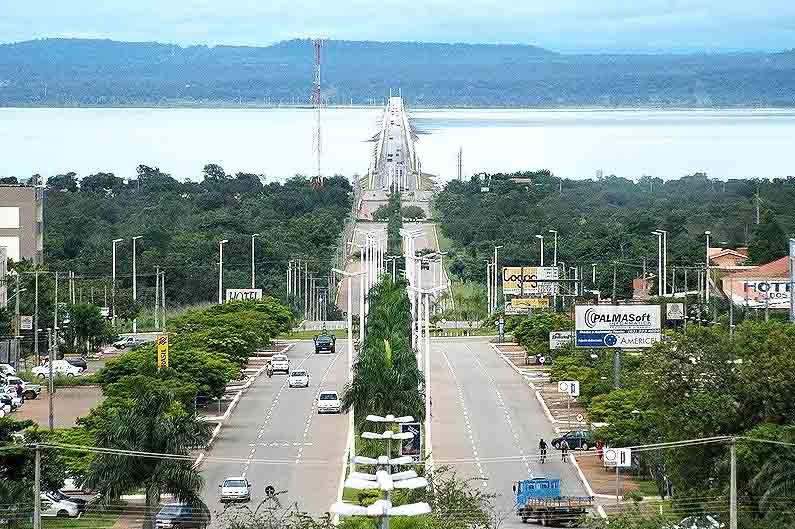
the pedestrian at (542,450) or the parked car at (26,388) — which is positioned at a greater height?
the parked car at (26,388)

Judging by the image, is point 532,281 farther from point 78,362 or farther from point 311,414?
point 311,414

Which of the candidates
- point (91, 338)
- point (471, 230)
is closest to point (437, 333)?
point (91, 338)

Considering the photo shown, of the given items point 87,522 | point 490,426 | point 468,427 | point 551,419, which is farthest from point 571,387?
point 87,522

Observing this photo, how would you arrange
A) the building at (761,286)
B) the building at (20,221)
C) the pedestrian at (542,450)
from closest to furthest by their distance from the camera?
1. the pedestrian at (542,450)
2. the building at (761,286)
3. the building at (20,221)

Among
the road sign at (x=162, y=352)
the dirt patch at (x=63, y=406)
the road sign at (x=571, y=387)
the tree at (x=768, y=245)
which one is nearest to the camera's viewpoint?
the road sign at (x=162, y=352)

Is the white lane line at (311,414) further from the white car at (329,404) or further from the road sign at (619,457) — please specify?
the road sign at (619,457)

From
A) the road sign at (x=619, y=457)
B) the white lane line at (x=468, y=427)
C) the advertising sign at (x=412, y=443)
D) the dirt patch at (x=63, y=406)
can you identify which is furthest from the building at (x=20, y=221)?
the road sign at (x=619, y=457)

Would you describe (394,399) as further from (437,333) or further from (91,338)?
(437,333)
